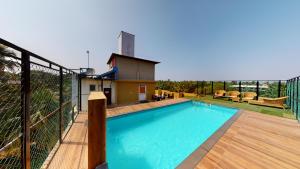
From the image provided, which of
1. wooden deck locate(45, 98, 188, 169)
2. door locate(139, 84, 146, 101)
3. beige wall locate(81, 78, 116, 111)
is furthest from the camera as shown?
door locate(139, 84, 146, 101)

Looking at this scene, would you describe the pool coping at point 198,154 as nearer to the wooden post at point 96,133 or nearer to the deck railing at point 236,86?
the wooden post at point 96,133

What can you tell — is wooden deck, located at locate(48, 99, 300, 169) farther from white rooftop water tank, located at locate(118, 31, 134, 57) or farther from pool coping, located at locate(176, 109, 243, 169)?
white rooftop water tank, located at locate(118, 31, 134, 57)

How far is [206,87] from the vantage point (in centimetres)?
1648

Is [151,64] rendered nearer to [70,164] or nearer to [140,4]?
[140,4]

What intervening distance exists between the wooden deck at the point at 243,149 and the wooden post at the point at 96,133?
2362 mm

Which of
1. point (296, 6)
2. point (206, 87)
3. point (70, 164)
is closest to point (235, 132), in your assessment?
point (70, 164)

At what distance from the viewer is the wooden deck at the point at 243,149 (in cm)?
287

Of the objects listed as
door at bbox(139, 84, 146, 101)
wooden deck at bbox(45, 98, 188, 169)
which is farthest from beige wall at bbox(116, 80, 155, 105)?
wooden deck at bbox(45, 98, 188, 169)

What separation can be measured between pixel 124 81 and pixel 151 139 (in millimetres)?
8103

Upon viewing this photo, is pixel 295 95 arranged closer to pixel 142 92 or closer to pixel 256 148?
pixel 256 148

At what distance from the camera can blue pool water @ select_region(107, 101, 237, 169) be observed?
13.3 feet

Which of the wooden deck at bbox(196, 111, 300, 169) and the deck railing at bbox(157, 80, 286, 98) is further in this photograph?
the deck railing at bbox(157, 80, 286, 98)

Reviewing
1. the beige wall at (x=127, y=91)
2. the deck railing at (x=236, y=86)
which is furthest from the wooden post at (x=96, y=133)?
the deck railing at (x=236, y=86)

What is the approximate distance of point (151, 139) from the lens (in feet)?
18.4
